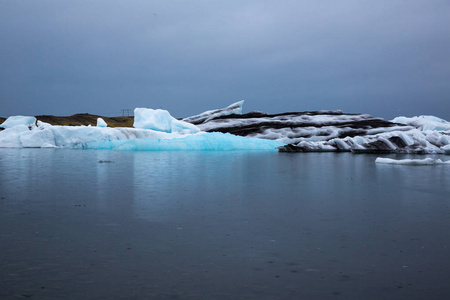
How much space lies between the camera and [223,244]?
525 cm

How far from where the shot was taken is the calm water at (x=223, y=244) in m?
3.90

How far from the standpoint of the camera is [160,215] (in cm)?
702

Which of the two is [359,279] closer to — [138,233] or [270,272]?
[270,272]

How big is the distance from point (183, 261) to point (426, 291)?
2219mm

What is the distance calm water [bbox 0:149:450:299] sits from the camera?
3902 mm

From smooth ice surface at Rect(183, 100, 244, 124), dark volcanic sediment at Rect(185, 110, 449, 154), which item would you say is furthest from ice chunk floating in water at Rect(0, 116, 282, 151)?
smooth ice surface at Rect(183, 100, 244, 124)

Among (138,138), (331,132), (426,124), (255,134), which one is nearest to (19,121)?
(138,138)

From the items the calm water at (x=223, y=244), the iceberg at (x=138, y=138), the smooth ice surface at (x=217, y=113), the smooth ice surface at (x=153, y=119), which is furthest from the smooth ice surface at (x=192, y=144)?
the calm water at (x=223, y=244)

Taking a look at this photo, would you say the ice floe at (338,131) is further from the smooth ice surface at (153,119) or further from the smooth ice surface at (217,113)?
the smooth ice surface at (153,119)

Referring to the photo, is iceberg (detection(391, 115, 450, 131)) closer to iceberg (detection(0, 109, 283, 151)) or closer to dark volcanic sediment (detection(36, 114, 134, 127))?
iceberg (detection(0, 109, 283, 151))

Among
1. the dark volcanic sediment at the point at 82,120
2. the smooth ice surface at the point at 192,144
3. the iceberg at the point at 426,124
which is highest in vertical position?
the dark volcanic sediment at the point at 82,120

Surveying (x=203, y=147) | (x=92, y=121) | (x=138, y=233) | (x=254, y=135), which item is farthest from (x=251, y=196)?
(x=92, y=121)

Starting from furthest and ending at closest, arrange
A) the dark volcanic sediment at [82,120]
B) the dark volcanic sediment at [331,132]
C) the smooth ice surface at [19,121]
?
the dark volcanic sediment at [82,120] < the smooth ice surface at [19,121] < the dark volcanic sediment at [331,132]

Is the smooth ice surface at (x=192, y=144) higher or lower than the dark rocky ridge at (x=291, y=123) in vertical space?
lower
